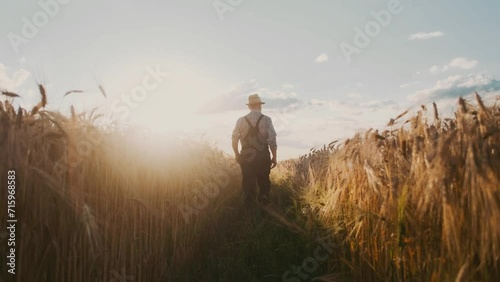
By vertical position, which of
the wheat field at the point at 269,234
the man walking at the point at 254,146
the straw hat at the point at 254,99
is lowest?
the wheat field at the point at 269,234

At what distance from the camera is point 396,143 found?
3.14 meters

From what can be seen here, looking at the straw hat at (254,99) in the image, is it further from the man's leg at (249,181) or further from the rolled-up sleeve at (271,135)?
the man's leg at (249,181)

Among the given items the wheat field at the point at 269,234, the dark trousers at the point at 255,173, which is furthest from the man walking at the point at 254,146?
the wheat field at the point at 269,234

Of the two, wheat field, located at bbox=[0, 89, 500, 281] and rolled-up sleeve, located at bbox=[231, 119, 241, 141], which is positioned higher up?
rolled-up sleeve, located at bbox=[231, 119, 241, 141]

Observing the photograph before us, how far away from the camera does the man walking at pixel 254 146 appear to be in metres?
6.99

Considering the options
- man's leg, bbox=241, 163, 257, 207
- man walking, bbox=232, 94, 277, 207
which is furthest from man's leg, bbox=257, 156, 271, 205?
man's leg, bbox=241, 163, 257, 207

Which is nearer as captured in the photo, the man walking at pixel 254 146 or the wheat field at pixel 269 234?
the wheat field at pixel 269 234

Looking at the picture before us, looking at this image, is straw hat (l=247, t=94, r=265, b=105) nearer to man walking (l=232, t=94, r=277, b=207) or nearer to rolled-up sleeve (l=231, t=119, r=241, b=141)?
man walking (l=232, t=94, r=277, b=207)

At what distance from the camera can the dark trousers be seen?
23.0 ft

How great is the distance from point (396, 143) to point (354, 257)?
1042 millimetres

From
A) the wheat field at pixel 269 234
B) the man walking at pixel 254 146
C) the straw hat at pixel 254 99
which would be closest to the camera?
the wheat field at pixel 269 234

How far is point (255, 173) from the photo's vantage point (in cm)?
708

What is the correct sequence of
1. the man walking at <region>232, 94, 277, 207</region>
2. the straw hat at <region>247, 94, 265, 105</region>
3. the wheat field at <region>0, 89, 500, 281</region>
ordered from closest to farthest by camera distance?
the wheat field at <region>0, 89, 500, 281</region> → the man walking at <region>232, 94, 277, 207</region> → the straw hat at <region>247, 94, 265, 105</region>

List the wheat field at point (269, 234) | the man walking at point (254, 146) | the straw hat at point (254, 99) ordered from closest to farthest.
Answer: the wheat field at point (269, 234) → the man walking at point (254, 146) → the straw hat at point (254, 99)
